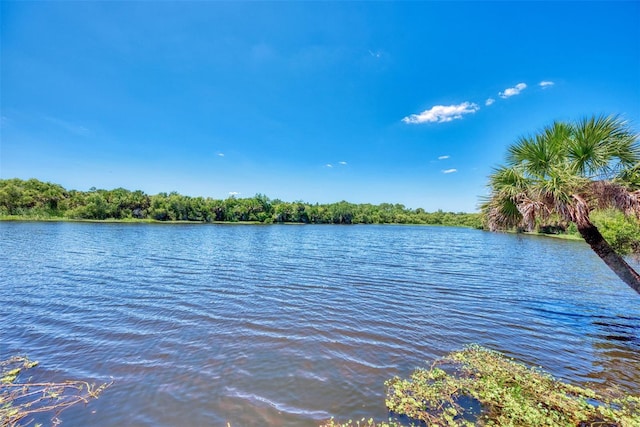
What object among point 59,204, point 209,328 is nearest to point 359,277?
point 209,328

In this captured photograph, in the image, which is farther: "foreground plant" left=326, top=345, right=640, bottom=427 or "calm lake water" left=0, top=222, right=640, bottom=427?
"calm lake water" left=0, top=222, right=640, bottom=427

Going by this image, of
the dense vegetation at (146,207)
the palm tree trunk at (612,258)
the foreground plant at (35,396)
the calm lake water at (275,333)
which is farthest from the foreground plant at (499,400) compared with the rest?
the dense vegetation at (146,207)

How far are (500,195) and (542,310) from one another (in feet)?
20.4

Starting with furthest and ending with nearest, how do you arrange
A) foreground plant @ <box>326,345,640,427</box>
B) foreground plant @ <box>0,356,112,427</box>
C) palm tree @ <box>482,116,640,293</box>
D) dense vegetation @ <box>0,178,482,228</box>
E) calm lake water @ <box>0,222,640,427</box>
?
dense vegetation @ <box>0,178,482,228</box>
palm tree @ <box>482,116,640,293</box>
calm lake water @ <box>0,222,640,427</box>
foreground plant @ <box>0,356,112,427</box>
foreground plant @ <box>326,345,640,427</box>

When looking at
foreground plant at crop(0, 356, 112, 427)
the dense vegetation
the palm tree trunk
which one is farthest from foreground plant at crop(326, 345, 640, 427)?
the dense vegetation

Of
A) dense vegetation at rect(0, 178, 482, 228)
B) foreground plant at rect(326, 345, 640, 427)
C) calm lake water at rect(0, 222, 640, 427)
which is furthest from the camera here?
dense vegetation at rect(0, 178, 482, 228)

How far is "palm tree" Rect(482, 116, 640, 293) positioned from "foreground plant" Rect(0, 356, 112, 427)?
454 inches

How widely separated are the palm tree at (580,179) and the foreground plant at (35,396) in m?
11.5

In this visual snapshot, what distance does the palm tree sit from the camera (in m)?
7.23

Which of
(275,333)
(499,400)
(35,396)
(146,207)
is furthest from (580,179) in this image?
(146,207)

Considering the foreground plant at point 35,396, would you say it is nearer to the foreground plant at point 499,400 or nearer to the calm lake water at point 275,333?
the calm lake water at point 275,333

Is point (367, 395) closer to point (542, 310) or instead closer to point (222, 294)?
point (222, 294)

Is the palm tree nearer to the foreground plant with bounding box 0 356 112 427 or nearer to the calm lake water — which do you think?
the calm lake water

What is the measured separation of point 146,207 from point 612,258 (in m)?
120
